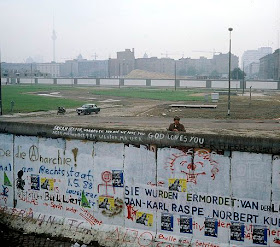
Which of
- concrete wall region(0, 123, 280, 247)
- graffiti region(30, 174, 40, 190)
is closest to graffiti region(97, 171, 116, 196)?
concrete wall region(0, 123, 280, 247)

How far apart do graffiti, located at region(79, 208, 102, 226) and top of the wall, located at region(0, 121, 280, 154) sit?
5.22ft

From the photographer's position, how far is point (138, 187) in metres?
7.44

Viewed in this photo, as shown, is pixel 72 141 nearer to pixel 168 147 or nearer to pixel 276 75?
pixel 168 147

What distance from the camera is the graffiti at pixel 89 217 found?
785cm

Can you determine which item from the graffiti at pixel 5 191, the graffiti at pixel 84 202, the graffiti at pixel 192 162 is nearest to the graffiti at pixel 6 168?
the graffiti at pixel 5 191

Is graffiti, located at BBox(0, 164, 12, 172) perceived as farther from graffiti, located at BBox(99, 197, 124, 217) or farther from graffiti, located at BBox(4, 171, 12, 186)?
graffiti, located at BBox(99, 197, 124, 217)

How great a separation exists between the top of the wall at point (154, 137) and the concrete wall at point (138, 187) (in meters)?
0.02

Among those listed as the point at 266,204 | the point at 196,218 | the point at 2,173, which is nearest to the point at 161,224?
the point at 196,218

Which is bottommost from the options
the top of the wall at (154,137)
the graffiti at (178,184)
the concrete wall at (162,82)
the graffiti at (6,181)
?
the graffiti at (6,181)

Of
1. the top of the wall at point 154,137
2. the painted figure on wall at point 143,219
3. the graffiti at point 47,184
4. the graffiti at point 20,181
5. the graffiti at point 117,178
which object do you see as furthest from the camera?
the graffiti at point 20,181

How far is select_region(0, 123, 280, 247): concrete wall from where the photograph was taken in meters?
6.54

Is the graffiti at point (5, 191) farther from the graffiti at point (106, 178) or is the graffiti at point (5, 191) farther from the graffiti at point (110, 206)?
the graffiti at point (106, 178)

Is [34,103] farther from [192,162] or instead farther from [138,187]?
[192,162]

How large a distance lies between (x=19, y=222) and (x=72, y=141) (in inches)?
93.0
